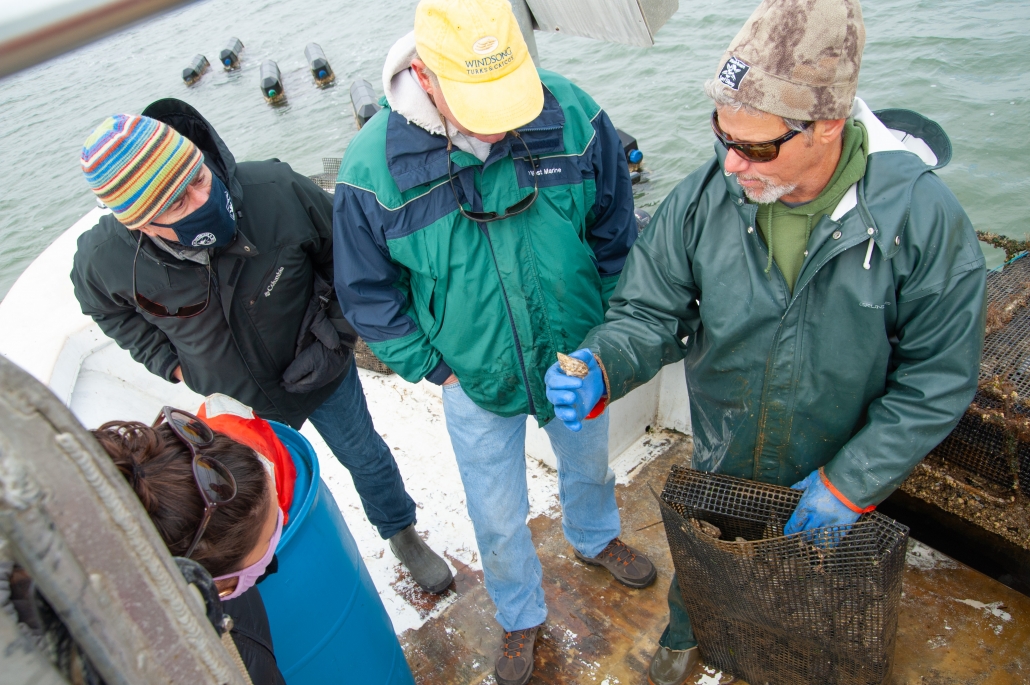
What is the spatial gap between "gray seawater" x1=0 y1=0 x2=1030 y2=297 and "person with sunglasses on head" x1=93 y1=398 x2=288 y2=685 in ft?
10.4

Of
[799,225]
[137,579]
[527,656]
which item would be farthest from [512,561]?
[137,579]

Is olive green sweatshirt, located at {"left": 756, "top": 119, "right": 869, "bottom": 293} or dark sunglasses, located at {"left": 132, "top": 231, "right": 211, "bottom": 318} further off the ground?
dark sunglasses, located at {"left": 132, "top": 231, "right": 211, "bottom": 318}

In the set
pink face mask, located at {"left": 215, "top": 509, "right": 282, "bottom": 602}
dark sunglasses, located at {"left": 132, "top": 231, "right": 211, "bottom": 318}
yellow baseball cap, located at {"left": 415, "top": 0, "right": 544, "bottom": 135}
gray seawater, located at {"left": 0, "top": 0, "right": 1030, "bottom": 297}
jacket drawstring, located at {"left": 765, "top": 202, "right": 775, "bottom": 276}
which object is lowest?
gray seawater, located at {"left": 0, "top": 0, "right": 1030, "bottom": 297}

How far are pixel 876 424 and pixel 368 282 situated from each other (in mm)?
1395

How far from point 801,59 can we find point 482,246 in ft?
3.03

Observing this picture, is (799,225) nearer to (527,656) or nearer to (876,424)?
(876,424)

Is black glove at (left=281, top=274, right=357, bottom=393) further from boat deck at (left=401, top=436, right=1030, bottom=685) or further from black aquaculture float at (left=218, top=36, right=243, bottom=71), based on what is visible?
black aquaculture float at (left=218, top=36, right=243, bottom=71)

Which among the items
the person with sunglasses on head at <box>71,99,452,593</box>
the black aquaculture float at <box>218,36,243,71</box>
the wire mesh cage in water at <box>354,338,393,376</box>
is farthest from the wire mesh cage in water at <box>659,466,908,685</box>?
the black aquaculture float at <box>218,36,243,71</box>

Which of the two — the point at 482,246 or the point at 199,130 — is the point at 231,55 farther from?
the point at 482,246

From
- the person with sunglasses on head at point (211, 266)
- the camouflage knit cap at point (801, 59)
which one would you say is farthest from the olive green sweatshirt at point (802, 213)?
the person with sunglasses on head at point (211, 266)

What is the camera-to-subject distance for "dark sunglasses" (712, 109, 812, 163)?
1.54 meters

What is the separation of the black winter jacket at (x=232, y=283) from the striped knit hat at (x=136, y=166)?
0.19 m

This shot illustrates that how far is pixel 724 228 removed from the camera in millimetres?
1742

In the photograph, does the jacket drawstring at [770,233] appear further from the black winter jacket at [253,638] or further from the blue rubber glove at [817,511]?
the black winter jacket at [253,638]
